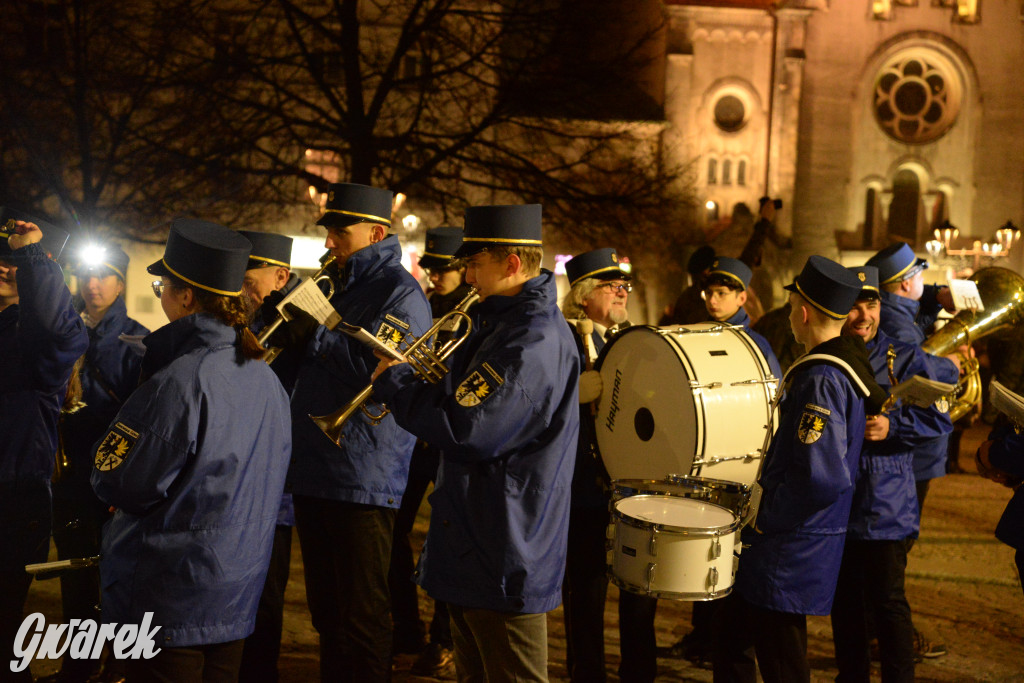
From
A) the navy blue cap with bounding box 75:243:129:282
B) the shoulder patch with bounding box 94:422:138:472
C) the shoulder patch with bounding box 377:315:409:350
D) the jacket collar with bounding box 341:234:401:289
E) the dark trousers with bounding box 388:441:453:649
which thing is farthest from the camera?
the dark trousers with bounding box 388:441:453:649

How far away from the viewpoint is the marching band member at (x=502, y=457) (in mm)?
3342

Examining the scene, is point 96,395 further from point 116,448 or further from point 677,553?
point 677,553

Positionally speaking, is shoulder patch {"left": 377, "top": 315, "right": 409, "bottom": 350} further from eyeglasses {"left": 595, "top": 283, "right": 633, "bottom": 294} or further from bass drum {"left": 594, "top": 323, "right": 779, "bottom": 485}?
eyeglasses {"left": 595, "top": 283, "right": 633, "bottom": 294}

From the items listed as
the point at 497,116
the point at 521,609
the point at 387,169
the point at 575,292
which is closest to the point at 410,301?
the point at 575,292

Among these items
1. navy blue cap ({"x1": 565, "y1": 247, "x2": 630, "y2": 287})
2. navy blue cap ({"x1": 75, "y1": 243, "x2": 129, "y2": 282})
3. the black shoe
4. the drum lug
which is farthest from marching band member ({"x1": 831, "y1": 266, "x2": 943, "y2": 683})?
navy blue cap ({"x1": 75, "y1": 243, "x2": 129, "y2": 282})

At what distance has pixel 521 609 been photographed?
3.39 meters

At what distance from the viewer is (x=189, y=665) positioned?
10.3 feet

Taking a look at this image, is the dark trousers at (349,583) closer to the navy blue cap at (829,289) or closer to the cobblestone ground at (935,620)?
the cobblestone ground at (935,620)

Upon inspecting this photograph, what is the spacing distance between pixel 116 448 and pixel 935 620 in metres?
5.93

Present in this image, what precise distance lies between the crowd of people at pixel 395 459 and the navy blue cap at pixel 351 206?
16 mm

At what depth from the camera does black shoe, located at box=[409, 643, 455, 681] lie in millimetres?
5602

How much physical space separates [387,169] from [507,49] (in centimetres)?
293

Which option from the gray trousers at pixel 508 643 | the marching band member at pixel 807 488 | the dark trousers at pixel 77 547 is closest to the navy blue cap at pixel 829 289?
the marching band member at pixel 807 488

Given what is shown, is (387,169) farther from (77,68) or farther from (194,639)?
(194,639)
